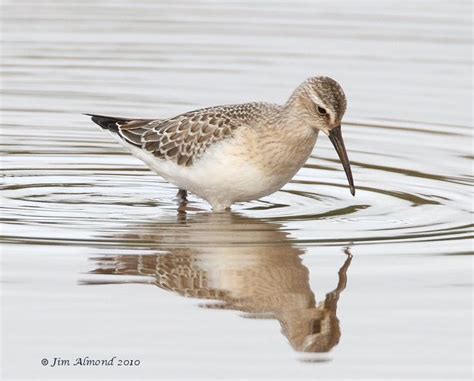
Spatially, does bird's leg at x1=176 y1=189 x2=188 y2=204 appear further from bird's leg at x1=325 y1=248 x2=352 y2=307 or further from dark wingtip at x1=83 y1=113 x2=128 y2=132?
bird's leg at x1=325 y1=248 x2=352 y2=307

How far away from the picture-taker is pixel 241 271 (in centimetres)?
1204

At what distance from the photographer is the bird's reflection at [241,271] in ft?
36.0

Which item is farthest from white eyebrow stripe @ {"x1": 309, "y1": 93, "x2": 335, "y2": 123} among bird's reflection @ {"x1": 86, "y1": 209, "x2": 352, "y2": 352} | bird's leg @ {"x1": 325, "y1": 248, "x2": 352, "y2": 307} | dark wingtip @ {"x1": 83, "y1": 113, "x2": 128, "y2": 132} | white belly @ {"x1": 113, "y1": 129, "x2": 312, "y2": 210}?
dark wingtip @ {"x1": 83, "y1": 113, "x2": 128, "y2": 132}

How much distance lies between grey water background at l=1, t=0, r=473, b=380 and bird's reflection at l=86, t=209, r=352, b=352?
0.02m

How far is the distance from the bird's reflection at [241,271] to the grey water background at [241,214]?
0.08ft

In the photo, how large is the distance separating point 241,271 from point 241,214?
273 centimetres

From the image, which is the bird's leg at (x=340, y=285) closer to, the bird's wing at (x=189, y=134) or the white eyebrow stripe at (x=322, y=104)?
the white eyebrow stripe at (x=322, y=104)

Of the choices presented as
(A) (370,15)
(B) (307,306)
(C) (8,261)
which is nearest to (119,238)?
(C) (8,261)

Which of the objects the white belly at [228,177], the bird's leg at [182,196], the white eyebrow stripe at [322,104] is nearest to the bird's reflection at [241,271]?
the white belly at [228,177]

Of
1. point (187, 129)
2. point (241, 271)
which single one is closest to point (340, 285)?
point (241, 271)

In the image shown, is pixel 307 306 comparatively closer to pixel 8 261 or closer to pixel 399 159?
pixel 8 261

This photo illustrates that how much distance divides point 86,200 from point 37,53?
30.6 ft

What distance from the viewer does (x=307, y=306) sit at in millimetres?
11297

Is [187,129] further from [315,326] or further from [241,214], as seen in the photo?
[315,326]
